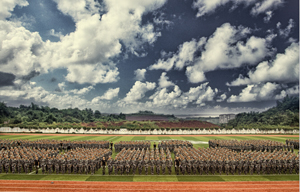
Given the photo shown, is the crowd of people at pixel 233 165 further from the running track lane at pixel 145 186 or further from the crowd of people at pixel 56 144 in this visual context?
the crowd of people at pixel 56 144

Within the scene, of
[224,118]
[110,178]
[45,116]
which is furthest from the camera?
[224,118]

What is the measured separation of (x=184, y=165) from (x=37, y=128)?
44694 mm

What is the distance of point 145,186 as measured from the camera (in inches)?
466

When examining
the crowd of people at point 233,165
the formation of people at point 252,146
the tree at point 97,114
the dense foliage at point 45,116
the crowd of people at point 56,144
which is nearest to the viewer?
the crowd of people at point 233,165

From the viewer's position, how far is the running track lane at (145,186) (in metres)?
11.5

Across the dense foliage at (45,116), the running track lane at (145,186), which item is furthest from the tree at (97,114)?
the running track lane at (145,186)

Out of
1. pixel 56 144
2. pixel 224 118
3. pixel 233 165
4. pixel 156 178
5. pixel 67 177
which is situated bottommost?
pixel 156 178

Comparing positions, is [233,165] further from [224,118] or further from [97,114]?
[224,118]

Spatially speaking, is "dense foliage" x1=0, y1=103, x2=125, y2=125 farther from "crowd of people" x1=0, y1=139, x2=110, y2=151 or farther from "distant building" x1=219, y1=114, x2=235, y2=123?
"distant building" x1=219, y1=114, x2=235, y2=123

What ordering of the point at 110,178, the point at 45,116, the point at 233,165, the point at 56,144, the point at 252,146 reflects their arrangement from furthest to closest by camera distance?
the point at 45,116, the point at 252,146, the point at 56,144, the point at 233,165, the point at 110,178

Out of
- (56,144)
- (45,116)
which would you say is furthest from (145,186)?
(45,116)

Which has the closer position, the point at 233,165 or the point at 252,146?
the point at 233,165

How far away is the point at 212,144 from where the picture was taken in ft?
83.1

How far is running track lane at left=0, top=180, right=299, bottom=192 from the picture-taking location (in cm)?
1148
